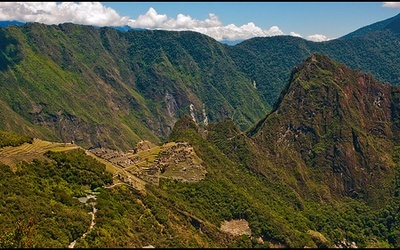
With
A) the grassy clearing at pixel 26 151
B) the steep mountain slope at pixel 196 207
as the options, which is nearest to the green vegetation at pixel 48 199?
the steep mountain slope at pixel 196 207

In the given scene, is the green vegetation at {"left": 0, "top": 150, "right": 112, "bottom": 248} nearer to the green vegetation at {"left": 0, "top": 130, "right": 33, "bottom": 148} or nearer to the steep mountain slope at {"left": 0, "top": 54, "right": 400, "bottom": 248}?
the steep mountain slope at {"left": 0, "top": 54, "right": 400, "bottom": 248}

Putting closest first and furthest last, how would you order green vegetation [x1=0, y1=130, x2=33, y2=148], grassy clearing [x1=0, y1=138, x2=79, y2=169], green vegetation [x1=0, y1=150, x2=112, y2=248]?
green vegetation [x1=0, y1=150, x2=112, y2=248], grassy clearing [x1=0, y1=138, x2=79, y2=169], green vegetation [x1=0, y1=130, x2=33, y2=148]

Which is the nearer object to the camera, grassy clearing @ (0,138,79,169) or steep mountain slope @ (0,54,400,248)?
steep mountain slope @ (0,54,400,248)

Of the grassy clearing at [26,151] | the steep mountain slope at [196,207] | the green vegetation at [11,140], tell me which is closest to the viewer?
the steep mountain slope at [196,207]


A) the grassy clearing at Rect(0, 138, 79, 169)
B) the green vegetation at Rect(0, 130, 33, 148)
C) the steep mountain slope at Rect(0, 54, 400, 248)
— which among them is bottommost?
the steep mountain slope at Rect(0, 54, 400, 248)

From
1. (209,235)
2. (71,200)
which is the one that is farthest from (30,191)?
(209,235)

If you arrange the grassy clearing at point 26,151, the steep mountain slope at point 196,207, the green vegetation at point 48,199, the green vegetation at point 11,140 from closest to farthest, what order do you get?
the green vegetation at point 48,199 → the steep mountain slope at point 196,207 → the grassy clearing at point 26,151 → the green vegetation at point 11,140

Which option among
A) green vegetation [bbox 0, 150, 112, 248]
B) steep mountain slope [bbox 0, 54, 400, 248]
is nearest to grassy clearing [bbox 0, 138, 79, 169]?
steep mountain slope [bbox 0, 54, 400, 248]

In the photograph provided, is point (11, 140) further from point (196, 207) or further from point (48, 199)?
point (196, 207)

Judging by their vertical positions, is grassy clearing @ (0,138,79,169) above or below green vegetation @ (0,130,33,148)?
below

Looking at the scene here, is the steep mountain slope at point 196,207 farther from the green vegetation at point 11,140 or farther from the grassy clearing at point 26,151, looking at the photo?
the grassy clearing at point 26,151

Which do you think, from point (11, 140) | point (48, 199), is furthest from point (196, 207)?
point (11, 140)

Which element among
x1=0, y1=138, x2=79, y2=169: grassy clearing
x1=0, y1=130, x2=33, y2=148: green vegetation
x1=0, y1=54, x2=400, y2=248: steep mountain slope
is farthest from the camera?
x1=0, y1=130, x2=33, y2=148: green vegetation
